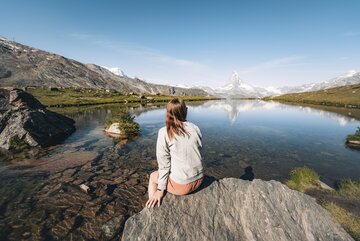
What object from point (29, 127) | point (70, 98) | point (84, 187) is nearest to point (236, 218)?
point (84, 187)

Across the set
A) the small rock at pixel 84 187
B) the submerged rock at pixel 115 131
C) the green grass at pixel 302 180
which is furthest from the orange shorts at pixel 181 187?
the submerged rock at pixel 115 131

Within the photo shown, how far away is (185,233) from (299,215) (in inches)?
156

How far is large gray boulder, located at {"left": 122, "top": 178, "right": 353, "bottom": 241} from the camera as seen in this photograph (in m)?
6.54

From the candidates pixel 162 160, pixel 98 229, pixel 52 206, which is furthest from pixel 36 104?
pixel 162 160

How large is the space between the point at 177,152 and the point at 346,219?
937cm

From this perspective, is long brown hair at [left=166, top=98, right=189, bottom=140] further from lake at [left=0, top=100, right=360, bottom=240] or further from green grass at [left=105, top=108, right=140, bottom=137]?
green grass at [left=105, top=108, right=140, bottom=137]

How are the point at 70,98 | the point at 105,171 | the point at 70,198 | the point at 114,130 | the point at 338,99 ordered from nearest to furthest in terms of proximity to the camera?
the point at 70,198
the point at 105,171
the point at 114,130
the point at 70,98
the point at 338,99

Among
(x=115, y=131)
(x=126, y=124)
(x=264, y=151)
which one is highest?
(x=126, y=124)

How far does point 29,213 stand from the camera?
10633 mm

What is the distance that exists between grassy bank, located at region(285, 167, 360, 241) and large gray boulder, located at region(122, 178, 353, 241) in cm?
314

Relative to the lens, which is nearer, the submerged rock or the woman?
the woman

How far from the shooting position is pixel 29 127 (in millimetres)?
24250

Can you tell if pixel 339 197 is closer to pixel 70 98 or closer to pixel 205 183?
pixel 205 183

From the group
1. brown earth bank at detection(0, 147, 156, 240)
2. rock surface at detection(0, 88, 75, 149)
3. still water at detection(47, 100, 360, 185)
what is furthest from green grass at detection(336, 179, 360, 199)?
rock surface at detection(0, 88, 75, 149)
